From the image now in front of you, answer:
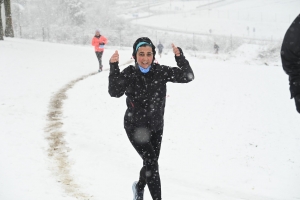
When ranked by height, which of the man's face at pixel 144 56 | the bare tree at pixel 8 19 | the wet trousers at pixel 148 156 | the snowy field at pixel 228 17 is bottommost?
the wet trousers at pixel 148 156

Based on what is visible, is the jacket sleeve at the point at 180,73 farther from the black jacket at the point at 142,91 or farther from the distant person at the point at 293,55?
the distant person at the point at 293,55

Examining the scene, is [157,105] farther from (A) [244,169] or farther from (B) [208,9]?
(B) [208,9]

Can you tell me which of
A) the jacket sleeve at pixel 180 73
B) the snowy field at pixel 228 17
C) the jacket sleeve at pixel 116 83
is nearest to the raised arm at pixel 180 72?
the jacket sleeve at pixel 180 73

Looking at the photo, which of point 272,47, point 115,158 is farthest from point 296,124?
point 272,47

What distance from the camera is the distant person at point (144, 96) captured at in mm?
3527

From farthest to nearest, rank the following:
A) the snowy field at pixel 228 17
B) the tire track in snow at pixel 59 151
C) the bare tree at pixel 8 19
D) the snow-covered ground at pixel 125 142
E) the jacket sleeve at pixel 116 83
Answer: the snowy field at pixel 228 17, the bare tree at pixel 8 19, the snow-covered ground at pixel 125 142, the tire track in snow at pixel 59 151, the jacket sleeve at pixel 116 83

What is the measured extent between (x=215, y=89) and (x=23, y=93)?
374 inches

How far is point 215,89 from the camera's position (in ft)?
53.9

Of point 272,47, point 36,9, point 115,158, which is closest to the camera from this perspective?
point 115,158

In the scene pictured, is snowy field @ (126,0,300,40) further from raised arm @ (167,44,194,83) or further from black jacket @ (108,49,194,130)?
black jacket @ (108,49,194,130)

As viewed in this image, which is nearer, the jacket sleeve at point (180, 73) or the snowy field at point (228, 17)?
the jacket sleeve at point (180, 73)

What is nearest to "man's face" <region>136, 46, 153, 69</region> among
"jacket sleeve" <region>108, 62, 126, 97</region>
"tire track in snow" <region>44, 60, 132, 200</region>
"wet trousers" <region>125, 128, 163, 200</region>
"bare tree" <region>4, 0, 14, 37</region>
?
"jacket sleeve" <region>108, 62, 126, 97</region>

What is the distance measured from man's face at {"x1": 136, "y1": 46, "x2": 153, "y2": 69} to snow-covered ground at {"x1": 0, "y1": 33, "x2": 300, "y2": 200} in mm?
2035

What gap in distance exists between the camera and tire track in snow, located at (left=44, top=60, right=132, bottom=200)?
4551 mm
